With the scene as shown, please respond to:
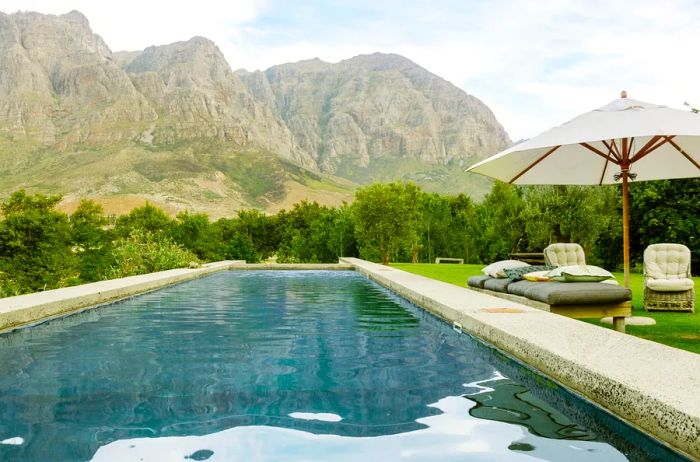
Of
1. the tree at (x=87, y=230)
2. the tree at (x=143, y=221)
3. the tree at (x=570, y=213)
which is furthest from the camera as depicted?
the tree at (x=143, y=221)

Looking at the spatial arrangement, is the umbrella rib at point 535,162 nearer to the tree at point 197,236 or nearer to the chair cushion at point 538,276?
the chair cushion at point 538,276

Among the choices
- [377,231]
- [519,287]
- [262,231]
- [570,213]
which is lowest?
[519,287]

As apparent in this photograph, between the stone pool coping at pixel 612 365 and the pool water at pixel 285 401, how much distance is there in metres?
0.10

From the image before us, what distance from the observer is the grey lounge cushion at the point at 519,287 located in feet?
26.9

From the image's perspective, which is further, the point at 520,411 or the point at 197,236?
the point at 197,236

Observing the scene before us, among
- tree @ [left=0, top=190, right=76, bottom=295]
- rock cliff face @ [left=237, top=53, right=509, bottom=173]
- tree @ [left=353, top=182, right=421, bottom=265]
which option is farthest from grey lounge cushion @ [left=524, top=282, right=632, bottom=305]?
rock cliff face @ [left=237, top=53, right=509, bottom=173]

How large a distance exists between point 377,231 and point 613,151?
24.2 meters

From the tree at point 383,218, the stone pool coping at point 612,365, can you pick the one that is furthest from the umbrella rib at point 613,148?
the tree at point 383,218

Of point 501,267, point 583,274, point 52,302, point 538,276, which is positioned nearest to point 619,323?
point 583,274

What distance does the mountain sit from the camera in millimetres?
98125

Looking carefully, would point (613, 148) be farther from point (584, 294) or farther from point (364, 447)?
point (364, 447)

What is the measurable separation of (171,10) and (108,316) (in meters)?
37.0

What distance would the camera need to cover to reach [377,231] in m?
32.3

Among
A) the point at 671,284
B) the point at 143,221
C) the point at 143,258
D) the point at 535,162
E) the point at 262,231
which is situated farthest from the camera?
the point at 262,231
